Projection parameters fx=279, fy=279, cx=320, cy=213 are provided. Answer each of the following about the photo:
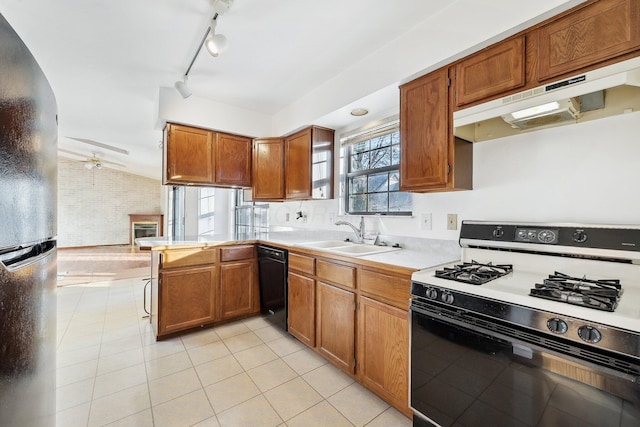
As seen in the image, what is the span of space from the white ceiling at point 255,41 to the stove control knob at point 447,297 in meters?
1.35

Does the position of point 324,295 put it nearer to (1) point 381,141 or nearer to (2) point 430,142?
(2) point 430,142

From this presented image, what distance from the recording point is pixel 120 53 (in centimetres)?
218

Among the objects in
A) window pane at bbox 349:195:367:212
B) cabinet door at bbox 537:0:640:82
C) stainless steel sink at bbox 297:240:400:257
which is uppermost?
cabinet door at bbox 537:0:640:82

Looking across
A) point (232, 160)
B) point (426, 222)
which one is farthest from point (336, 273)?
point (232, 160)

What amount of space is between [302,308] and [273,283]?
0.52 metres

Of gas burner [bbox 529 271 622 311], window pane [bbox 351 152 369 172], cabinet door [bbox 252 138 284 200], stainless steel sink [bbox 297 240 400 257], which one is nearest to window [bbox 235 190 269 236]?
cabinet door [bbox 252 138 284 200]

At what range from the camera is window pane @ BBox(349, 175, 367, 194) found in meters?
2.76

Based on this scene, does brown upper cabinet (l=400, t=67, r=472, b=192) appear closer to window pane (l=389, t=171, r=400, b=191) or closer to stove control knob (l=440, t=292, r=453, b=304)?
window pane (l=389, t=171, r=400, b=191)

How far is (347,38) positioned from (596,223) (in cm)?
183

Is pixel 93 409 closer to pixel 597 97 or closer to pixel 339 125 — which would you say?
pixel 339 125

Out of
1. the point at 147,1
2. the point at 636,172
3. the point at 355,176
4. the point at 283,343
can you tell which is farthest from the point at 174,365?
the point at 636,172

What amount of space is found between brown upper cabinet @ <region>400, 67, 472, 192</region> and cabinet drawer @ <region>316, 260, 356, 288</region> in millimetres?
689

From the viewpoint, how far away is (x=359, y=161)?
2824 millimetres

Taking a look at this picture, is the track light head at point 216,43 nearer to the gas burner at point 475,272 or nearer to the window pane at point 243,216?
the gas burner at point 475,272
